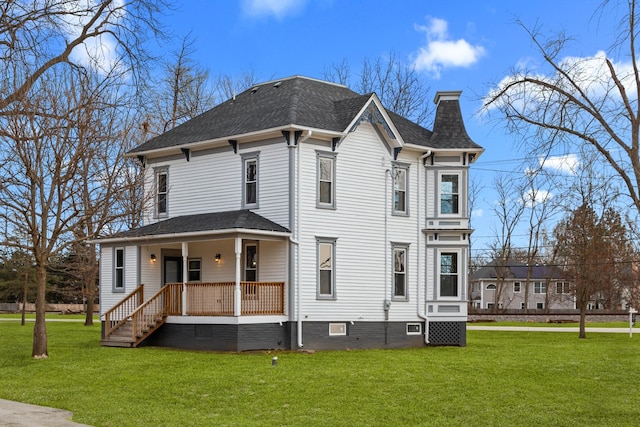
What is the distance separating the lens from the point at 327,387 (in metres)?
17.0

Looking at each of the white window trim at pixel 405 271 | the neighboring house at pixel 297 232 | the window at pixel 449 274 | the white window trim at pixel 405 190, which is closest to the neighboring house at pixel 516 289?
the window at pixel 449 274

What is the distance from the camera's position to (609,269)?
4225 centimetres

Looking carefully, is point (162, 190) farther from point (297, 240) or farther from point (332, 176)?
point (332, 176)

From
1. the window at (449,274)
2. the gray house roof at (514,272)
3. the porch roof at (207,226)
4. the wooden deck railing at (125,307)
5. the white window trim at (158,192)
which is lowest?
the gray house roof at (514,272)

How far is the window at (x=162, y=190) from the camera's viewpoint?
30703mm

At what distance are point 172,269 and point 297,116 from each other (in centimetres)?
754

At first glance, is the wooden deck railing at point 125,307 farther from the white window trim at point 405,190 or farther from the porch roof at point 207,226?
the white window trim at point 405,190

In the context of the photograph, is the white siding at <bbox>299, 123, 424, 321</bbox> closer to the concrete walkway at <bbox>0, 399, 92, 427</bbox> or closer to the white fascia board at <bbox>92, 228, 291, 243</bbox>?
the white fascia board at <bbox>92, 228, 291, 243</bbox>

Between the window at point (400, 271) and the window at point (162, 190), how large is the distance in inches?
344

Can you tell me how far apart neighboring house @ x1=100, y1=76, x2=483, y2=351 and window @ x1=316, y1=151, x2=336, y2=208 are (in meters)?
0.05

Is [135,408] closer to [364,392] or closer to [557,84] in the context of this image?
[364,392]

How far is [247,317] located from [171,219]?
243 inches

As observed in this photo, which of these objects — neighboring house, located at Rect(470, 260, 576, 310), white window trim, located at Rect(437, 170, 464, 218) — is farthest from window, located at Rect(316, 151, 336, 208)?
neighboring house, located at Rect(470, 260, 576, 310)

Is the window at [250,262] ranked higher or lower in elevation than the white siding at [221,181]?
lower
